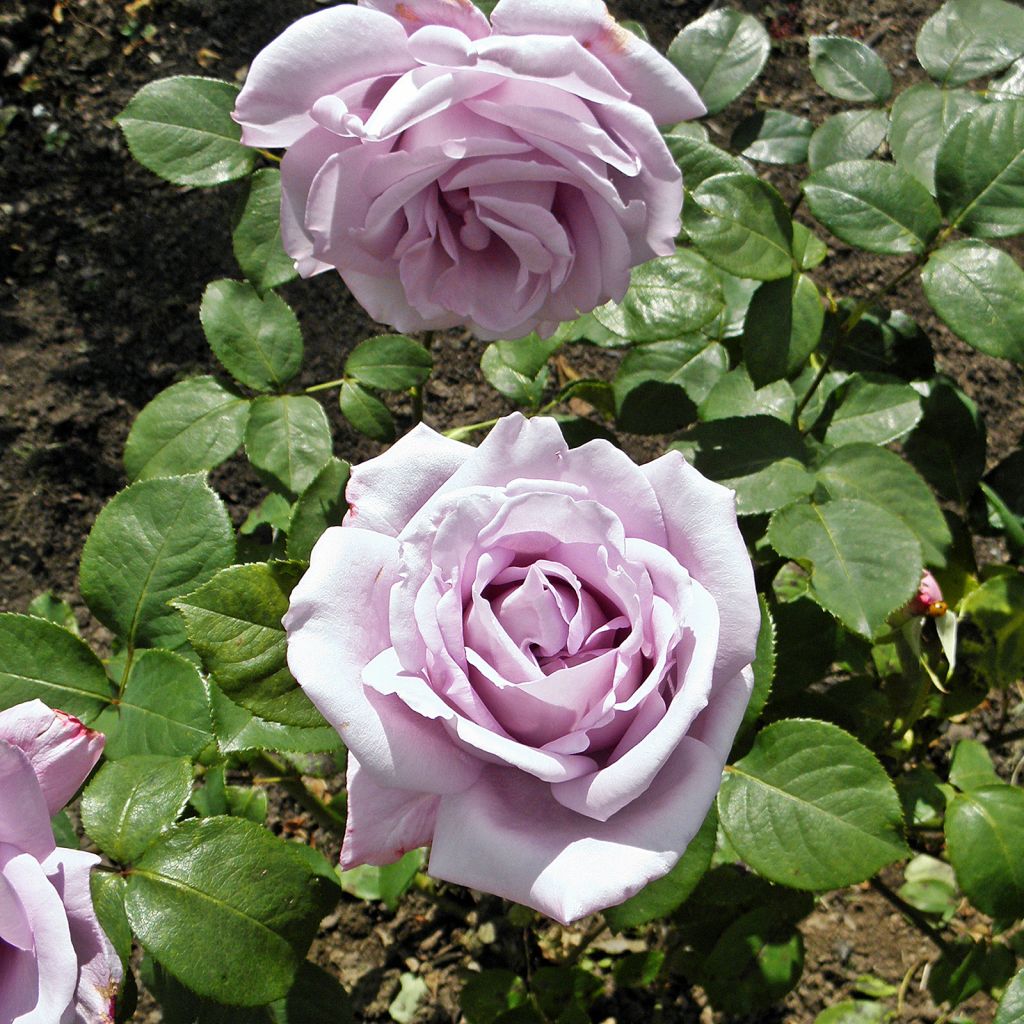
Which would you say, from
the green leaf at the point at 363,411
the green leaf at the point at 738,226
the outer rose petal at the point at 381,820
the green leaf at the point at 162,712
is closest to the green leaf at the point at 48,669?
the green leaf at the point at 162,712

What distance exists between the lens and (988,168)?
102 centimetres

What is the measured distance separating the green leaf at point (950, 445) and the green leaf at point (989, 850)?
0.50 meters

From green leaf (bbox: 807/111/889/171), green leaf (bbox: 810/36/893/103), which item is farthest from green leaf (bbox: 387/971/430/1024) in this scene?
green leaf (bbox: 810/36/893/103)

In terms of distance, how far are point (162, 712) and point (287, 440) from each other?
39cm

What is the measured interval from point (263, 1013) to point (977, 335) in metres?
1.00

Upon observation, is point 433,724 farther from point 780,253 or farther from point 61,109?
point 61,109

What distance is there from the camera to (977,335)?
99cm

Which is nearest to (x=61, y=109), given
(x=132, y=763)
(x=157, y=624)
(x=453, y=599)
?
(x=157, y=624)

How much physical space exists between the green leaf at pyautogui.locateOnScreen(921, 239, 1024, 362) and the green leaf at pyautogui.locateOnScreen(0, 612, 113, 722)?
0.90m

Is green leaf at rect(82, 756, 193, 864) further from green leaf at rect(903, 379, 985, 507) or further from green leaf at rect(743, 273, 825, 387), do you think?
green leaf at rect(903, 379, 985, 507)

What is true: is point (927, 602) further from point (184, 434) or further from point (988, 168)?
point (184, 434)

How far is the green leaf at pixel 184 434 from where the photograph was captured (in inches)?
47.7

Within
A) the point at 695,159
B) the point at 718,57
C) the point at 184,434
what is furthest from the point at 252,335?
the point at 718,57

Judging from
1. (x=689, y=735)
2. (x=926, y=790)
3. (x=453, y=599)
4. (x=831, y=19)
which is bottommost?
(x=926, y=790)
